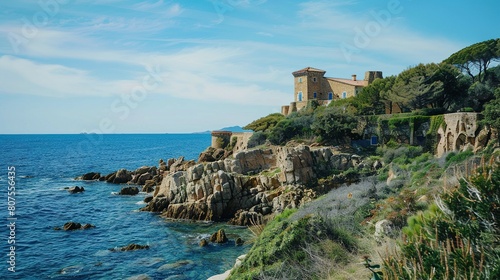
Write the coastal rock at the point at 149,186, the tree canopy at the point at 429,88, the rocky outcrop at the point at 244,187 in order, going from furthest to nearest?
the coastal rock at the point at 149,186 < the tree canopy at the point at 429,88 < the rocky outcrop at the point at 244,187

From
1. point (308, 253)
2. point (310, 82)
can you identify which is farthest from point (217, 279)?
point (310, 82)

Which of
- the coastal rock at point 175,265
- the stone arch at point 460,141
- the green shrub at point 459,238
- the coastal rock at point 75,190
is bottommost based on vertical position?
the coastal rock at point 175,265

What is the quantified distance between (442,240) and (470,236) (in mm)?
508

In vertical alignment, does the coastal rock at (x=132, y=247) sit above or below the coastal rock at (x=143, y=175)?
below

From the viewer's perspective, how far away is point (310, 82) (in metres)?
56.0

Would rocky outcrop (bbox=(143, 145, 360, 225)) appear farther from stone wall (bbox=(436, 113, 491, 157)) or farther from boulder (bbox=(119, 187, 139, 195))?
boulder (bbox=(119, 187, 139, 195))

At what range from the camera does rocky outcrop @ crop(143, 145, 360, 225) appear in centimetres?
3100

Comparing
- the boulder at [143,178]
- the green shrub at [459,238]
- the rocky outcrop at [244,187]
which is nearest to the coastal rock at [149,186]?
the boulder at [143,178]

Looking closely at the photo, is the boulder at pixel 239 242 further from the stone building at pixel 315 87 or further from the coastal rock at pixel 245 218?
the stone building at pixel 315 87

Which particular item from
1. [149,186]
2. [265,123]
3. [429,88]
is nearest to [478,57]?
[429,88]

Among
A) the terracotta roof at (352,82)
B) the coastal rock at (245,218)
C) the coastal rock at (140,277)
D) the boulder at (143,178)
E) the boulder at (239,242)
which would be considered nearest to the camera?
the coastal rock at (140,277)

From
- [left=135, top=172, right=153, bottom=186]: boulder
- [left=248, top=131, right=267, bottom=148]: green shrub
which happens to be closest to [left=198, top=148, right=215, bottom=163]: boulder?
[left=248, top=131, right=267, bottom=148]: green shrub

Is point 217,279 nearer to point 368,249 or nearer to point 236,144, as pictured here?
point 368,249

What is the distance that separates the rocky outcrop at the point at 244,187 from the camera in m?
31.0
